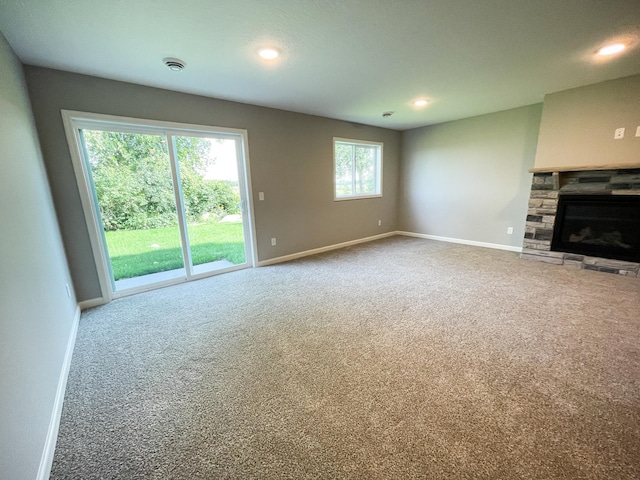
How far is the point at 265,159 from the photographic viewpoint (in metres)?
3.91

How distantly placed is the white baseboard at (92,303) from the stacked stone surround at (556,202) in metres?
5.94

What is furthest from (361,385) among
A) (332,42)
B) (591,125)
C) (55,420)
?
(591,125)

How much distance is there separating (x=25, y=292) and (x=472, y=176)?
19.5ft

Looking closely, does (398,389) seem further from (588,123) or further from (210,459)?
(588,123)

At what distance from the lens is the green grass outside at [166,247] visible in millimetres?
3094

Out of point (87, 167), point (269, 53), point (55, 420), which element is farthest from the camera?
point (87, 167)

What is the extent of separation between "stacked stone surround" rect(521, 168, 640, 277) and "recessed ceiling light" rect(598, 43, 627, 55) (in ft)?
5.10

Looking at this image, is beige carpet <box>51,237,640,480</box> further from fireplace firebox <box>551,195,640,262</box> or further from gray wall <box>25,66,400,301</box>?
gray wall <box>25,66,400,301</box>

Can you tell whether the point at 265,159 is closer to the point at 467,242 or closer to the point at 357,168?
the point at 357,168

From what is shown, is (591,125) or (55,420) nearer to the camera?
(55,420)

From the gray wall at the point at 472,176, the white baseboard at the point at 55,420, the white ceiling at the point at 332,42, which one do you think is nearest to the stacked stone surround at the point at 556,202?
the gray wall at the point at 472,176

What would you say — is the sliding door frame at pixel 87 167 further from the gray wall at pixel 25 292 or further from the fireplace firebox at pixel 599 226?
the fireplace firebox at pixel 599 226

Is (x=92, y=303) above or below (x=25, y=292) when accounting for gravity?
below

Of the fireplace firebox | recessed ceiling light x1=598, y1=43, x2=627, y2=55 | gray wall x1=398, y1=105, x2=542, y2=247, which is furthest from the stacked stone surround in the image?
recessed ceiling light x1=598, y1=43, x2=627, y2=55
